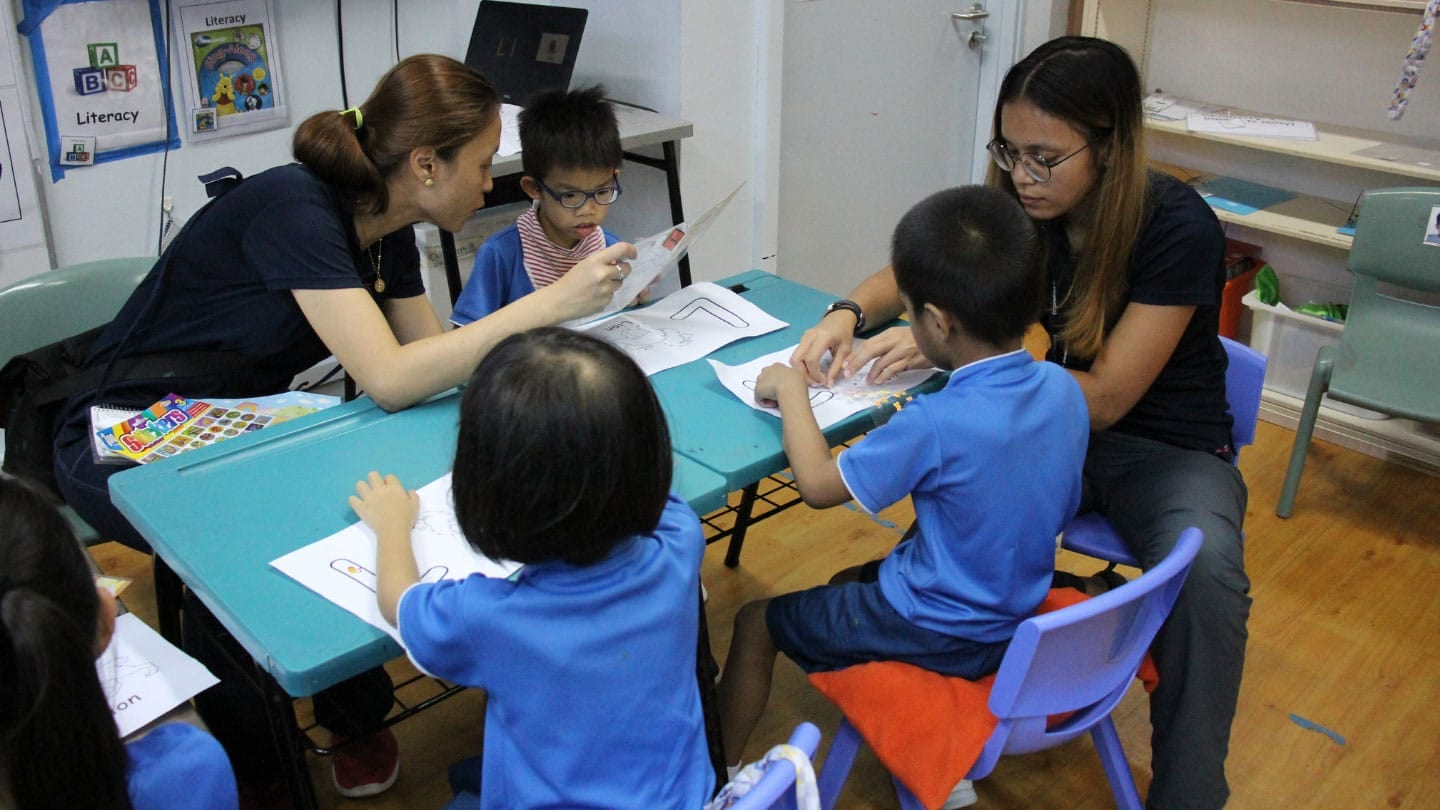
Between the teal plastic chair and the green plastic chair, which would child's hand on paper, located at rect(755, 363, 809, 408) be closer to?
the green plastic chair

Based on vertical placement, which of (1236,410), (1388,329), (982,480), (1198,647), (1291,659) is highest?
(982,480)

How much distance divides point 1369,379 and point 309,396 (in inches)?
88.2

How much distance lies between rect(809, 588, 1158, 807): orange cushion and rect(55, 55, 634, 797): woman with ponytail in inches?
25.8

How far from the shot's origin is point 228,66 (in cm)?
279

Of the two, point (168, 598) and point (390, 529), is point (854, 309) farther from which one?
point (168, 598)

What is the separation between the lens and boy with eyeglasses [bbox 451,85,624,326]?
81.0 inches

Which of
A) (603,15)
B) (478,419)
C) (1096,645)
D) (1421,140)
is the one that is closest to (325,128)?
(478,419)

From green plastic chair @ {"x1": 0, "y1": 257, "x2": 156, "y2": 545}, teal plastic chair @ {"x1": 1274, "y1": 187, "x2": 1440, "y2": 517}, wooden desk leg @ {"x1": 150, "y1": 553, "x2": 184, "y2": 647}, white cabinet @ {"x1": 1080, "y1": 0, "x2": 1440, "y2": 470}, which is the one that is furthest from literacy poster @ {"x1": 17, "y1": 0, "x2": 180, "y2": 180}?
teal plastic chair @ {"x1": 1274, "y1": 187, "x2": 1440, "y2": 517}

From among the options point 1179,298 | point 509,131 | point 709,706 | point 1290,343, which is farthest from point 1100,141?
point 1290,343

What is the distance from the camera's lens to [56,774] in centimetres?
87

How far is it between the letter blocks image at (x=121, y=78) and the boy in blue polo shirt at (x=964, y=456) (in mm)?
1833

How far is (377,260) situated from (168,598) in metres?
0.60

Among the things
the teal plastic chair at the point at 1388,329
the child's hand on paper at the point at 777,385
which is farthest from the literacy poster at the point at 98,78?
the teal plastic chair at the point at 1388,329

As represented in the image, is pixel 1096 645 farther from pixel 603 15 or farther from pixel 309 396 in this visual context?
pixel 603 15
